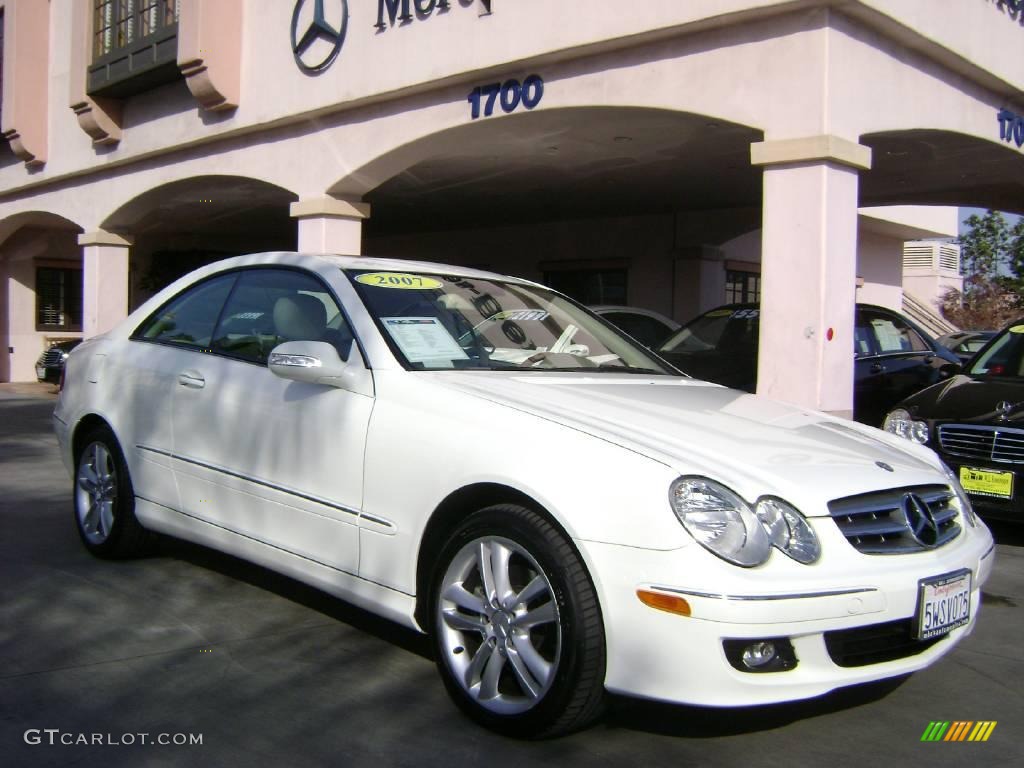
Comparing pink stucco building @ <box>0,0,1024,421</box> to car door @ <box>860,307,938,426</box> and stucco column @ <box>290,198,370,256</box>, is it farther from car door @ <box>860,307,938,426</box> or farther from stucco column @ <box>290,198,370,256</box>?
car door @ <box>860,307,938,426</box>

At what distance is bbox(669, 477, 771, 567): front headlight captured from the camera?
9.52ft

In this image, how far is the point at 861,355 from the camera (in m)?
10.0

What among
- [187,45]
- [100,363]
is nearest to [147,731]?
[100,363]

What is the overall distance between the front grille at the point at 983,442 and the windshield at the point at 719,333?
3.52 metres

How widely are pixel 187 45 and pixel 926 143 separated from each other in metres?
8.83

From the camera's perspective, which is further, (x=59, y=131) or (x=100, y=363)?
(x=59, y=131)

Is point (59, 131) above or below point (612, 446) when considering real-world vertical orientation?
above

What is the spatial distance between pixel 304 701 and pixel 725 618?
1513 mm

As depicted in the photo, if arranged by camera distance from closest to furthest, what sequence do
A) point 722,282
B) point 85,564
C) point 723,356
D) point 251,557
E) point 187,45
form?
point 251,557 < point 85,564 < point 723,356 < point 187,45 < point 722,282

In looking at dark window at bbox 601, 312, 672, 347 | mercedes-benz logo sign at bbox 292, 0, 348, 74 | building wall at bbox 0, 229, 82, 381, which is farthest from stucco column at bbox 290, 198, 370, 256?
building wall at bbox 0, 229, 82, 381

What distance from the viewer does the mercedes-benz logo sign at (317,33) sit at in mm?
11562

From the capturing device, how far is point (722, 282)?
17000mm

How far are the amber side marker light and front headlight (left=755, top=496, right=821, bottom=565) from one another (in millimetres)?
327

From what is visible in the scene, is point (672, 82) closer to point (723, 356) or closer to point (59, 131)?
point (723, 356)
